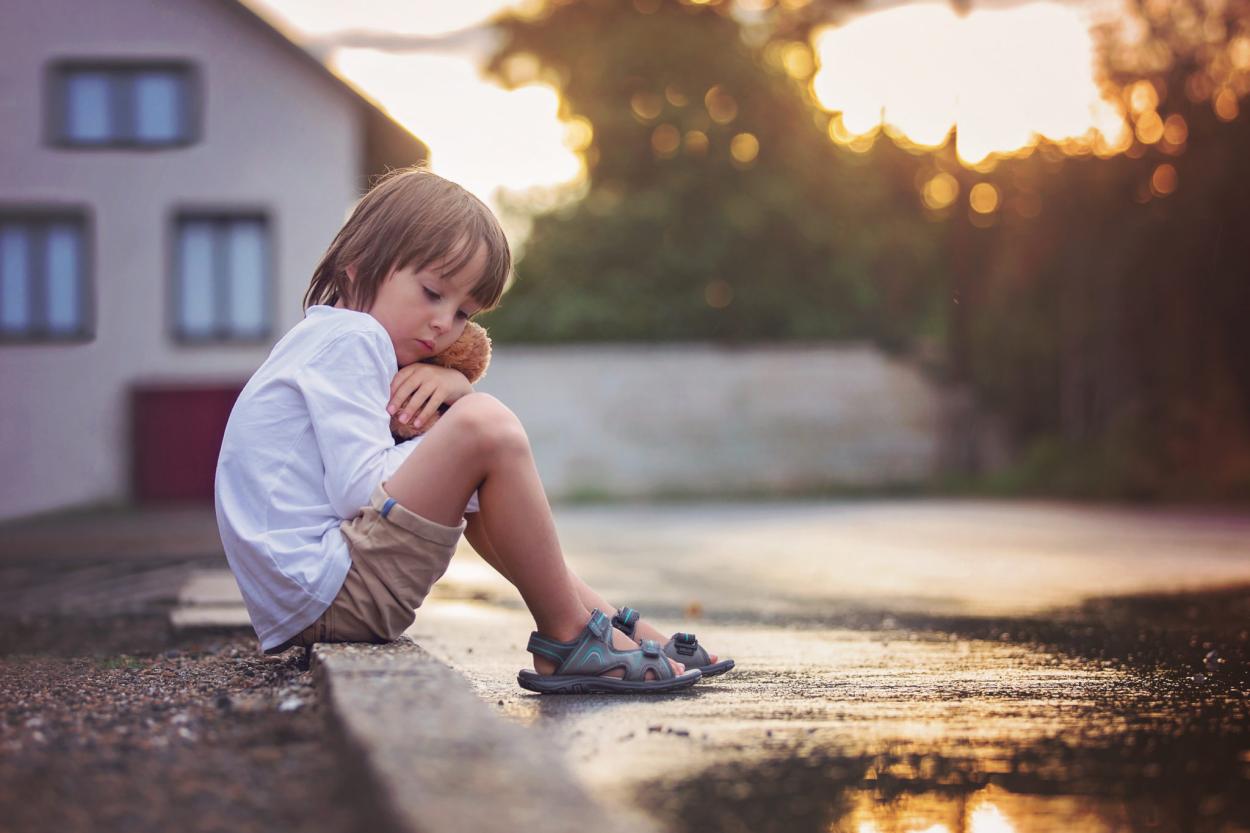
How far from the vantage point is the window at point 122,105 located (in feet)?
48.6

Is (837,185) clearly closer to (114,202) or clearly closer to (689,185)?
(689,185)

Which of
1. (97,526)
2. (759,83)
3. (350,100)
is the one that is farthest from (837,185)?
(97,526)

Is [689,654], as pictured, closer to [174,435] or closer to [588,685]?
[588,685]

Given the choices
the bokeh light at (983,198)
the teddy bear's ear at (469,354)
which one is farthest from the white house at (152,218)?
the teddy bear's ear at (469,354)

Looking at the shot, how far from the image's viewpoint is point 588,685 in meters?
3.09

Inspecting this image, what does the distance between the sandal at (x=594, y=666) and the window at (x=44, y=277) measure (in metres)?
13.2

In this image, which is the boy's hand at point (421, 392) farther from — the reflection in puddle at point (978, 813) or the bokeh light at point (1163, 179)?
the bokeh light at point (1163, 179)

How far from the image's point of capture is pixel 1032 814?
6.70ft

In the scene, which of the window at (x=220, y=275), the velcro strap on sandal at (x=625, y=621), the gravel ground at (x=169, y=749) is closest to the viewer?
the gravel ground at (x=169, y=749)

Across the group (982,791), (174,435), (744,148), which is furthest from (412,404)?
(744,148)

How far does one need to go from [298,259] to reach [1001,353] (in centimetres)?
990

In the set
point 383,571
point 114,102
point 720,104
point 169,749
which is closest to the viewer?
point 169,749

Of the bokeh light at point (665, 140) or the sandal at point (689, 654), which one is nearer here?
the sandal at point (689, 654)

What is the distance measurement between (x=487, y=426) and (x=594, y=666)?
24.1 inches
